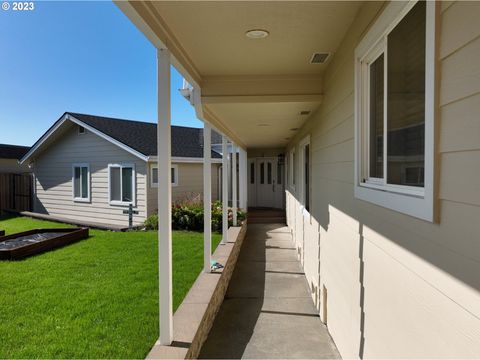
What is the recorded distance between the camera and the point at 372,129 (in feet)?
7.97

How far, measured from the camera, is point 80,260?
6.48 meters

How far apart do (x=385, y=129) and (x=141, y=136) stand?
12189 mm

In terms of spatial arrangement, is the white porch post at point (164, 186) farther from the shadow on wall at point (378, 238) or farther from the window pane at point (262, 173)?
the window pane at point (262, 173)

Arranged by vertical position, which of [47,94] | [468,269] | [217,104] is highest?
[47,94]

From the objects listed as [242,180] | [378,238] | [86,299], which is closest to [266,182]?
[242,180]

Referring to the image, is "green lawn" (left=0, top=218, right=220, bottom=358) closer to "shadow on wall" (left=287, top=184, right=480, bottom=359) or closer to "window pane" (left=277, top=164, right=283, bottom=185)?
"shadow on wall" (left=287, top=184, right=480, bottom=359)

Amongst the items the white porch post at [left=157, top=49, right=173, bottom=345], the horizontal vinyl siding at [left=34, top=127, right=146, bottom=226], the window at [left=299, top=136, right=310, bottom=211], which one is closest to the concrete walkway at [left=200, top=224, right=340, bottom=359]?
the white porch post at [left=157, top=49, right=173, bottom=345]

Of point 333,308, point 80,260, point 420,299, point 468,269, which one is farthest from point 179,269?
point 468,269

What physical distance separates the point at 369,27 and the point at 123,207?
1083cm

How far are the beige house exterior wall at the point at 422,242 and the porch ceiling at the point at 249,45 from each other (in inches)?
13.9

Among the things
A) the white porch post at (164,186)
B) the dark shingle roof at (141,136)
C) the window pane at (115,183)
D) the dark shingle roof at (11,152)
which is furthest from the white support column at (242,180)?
the dark shingle roof at (11,152)

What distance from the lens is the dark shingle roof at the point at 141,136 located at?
38.6ft

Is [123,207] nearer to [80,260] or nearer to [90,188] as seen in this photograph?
[90,188]

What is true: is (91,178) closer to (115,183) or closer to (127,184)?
(115,183)
